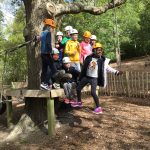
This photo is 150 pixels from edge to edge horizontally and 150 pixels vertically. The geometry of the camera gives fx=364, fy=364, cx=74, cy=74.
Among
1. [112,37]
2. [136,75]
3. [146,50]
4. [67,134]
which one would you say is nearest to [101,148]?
[67,134]

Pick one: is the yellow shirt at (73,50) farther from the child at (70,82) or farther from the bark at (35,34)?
the bark at (35,34)

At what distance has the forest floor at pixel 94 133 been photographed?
8.44 m

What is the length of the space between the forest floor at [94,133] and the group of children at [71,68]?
0.61 m

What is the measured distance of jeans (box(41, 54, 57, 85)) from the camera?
29.4 ft

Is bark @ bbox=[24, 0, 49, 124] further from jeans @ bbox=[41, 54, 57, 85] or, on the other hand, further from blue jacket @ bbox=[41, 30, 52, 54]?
blue jacket @ bbox=[41, 30, 52, 54]

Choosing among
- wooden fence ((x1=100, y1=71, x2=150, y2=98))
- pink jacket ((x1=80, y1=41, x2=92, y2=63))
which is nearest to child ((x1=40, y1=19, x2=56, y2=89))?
pink jacket ((x1=80, y1=41, x2=92, y2=63))

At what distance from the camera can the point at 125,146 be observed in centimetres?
823

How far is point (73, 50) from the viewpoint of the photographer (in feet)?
31.3

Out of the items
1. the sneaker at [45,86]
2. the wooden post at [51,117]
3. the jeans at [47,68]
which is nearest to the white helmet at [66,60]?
Answer: the jeans at [47,68]

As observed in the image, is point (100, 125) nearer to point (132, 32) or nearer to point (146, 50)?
point (132, 32)

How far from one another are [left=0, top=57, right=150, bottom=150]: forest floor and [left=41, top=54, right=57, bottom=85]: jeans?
1462 mm

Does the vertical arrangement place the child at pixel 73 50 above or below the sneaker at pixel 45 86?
above

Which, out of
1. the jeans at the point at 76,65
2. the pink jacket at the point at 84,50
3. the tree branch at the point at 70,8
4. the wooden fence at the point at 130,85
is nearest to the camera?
the jeans at the point at 76,65

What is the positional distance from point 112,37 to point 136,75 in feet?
55.6
